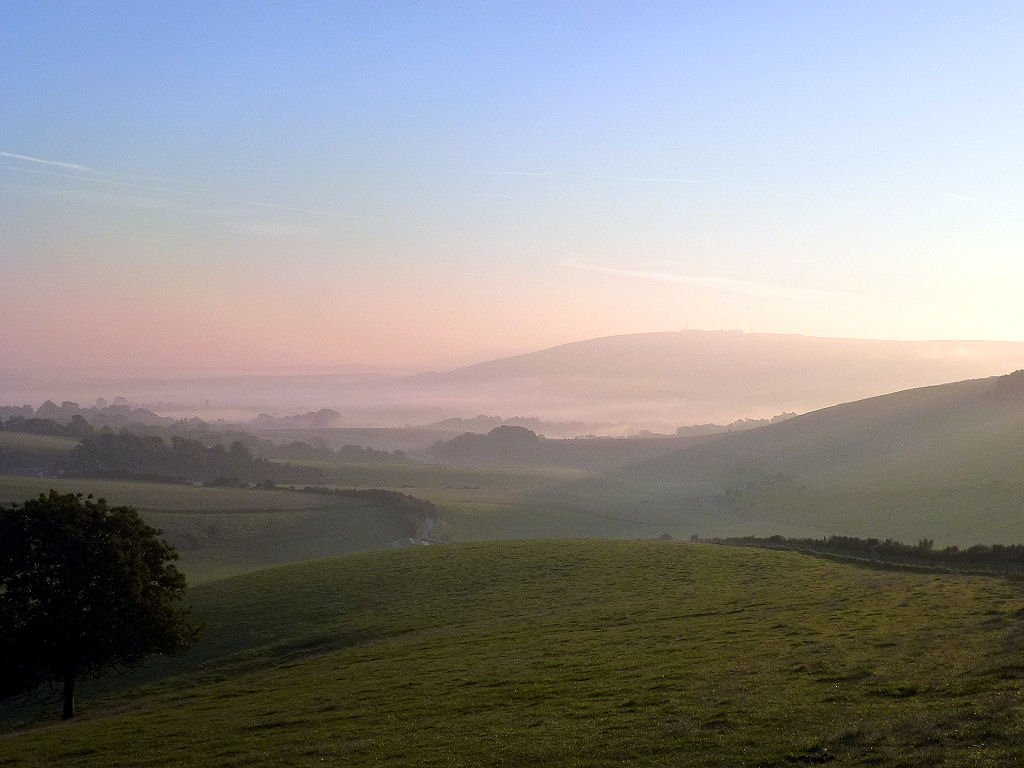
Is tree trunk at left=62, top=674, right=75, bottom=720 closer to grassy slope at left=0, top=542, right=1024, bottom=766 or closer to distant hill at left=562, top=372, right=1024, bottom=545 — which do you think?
grassy slope at left=0, top=542, right=1024, bottom=766

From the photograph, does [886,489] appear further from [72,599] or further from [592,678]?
[72,599]

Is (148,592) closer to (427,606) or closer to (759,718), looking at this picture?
(427,606)

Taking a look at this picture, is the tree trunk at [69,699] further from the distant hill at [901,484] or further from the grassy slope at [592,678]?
the distant hill at [901,484]

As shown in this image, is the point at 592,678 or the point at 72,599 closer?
the point at 592,678

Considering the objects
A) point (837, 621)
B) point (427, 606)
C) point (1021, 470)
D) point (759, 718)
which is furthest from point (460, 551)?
point (1021, 470)

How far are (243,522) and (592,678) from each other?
90046 millimetres

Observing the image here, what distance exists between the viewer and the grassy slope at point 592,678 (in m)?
17.5

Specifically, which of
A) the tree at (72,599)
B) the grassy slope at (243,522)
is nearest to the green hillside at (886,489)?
the grassy slope at (243,522)

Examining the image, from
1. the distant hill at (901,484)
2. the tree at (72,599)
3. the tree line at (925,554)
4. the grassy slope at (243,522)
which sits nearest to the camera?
the tree at (72,599)

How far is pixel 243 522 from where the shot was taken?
107375 millimetres

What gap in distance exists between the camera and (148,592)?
4166 centimetres

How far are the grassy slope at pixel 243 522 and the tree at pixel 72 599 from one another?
41.2 m

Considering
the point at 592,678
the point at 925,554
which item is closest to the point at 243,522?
the point at 925,554

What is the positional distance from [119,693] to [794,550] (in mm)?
50960
